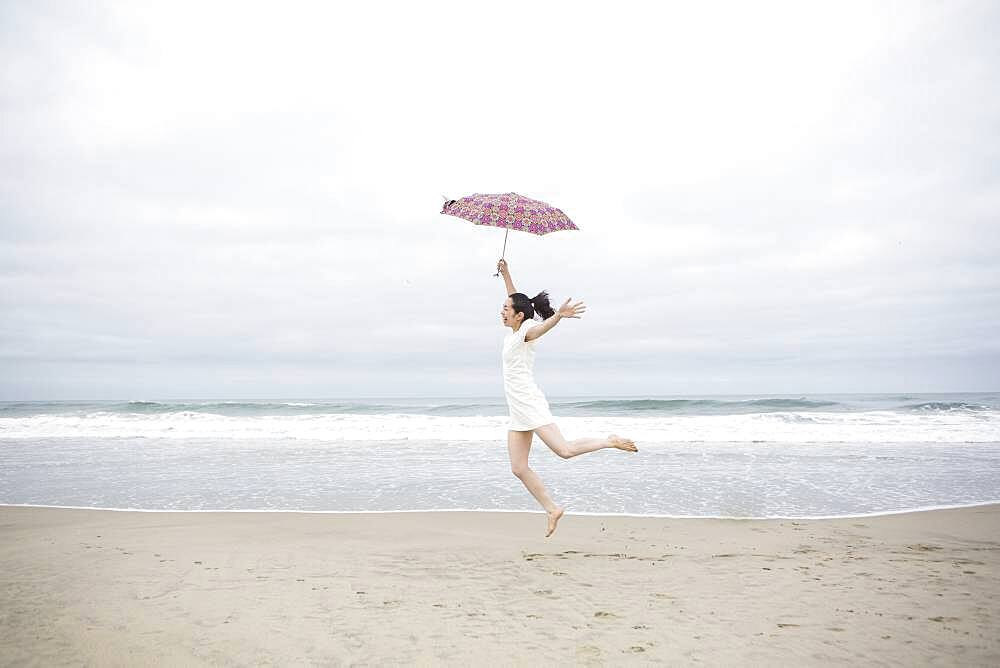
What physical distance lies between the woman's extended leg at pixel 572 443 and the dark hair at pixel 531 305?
3.35 feet

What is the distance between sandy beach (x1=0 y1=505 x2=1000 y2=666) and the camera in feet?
10.9

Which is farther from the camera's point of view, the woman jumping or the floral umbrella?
the floral umbrella

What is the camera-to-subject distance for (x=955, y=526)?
22.7ft

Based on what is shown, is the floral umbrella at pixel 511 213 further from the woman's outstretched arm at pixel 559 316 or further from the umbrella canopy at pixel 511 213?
the woman's outstretched arm at pixel 559 316

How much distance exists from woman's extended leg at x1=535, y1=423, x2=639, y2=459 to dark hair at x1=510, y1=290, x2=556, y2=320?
3.35ft

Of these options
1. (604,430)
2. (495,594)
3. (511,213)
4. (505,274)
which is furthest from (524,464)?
(604,430)

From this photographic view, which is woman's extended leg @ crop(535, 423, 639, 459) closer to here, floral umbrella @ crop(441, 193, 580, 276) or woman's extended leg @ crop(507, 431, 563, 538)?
woman's extended leg @ crop(507, 431, 563, 538)

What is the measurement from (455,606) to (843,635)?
2.35 metres

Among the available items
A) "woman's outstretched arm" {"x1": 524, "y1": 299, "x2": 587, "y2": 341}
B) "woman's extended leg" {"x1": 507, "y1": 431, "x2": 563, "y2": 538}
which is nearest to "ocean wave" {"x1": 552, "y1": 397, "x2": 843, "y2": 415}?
"woman's extended leg" {"x1": 507, "y1": 431, "x2": 563, "y2": 538}

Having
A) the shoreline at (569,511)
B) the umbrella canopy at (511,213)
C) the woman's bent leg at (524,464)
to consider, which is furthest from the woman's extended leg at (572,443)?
the shoreline at (569,511)

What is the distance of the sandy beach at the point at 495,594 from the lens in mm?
3314

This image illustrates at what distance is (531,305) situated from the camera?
5.56m

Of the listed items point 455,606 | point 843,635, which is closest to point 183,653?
point 455,606

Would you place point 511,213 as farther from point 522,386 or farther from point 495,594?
point 495,594
